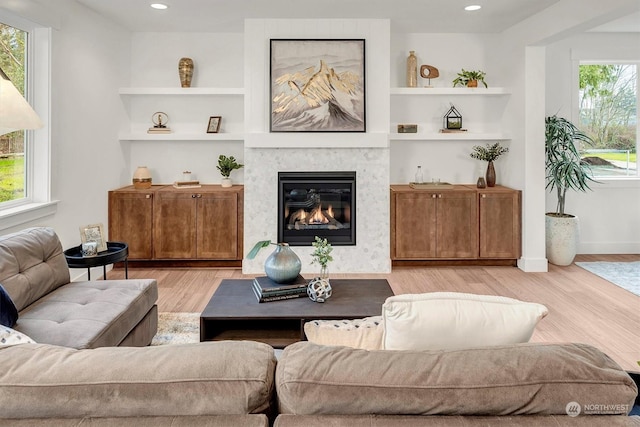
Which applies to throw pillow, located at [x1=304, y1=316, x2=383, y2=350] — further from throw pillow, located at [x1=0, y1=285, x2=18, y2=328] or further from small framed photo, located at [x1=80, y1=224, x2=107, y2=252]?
small framed photo, located at [x1=80, y1=224, x2=107, y2=252]

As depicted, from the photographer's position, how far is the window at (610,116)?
5.91 meters

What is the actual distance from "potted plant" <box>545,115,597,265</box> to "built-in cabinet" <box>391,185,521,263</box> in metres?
0.42

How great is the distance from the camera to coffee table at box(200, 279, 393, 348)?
8.78 feet

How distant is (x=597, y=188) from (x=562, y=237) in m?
1.11

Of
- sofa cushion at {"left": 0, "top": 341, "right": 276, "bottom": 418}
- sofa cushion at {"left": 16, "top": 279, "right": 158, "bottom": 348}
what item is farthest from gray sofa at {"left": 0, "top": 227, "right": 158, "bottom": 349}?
sofa cushion at {"left": 0, "top": 341, "right": 276, "bottom": 418}

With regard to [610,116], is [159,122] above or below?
below

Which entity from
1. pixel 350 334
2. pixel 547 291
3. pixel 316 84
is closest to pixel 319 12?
pixel 316 84

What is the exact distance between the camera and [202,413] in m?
1.04

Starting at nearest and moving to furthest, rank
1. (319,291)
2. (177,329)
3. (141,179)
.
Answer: (319,291) < (177,329) < (141,179)

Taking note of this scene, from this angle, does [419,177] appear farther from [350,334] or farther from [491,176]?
[350,334]

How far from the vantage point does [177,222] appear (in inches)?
206

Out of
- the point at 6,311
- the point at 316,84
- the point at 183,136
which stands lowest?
the point at 6,311

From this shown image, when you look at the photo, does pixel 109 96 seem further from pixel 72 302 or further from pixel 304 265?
pixel 72 302

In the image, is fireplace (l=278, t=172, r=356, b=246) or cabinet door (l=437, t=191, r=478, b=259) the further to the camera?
cabinet door (l=437, t=191, r=478, b=259)
